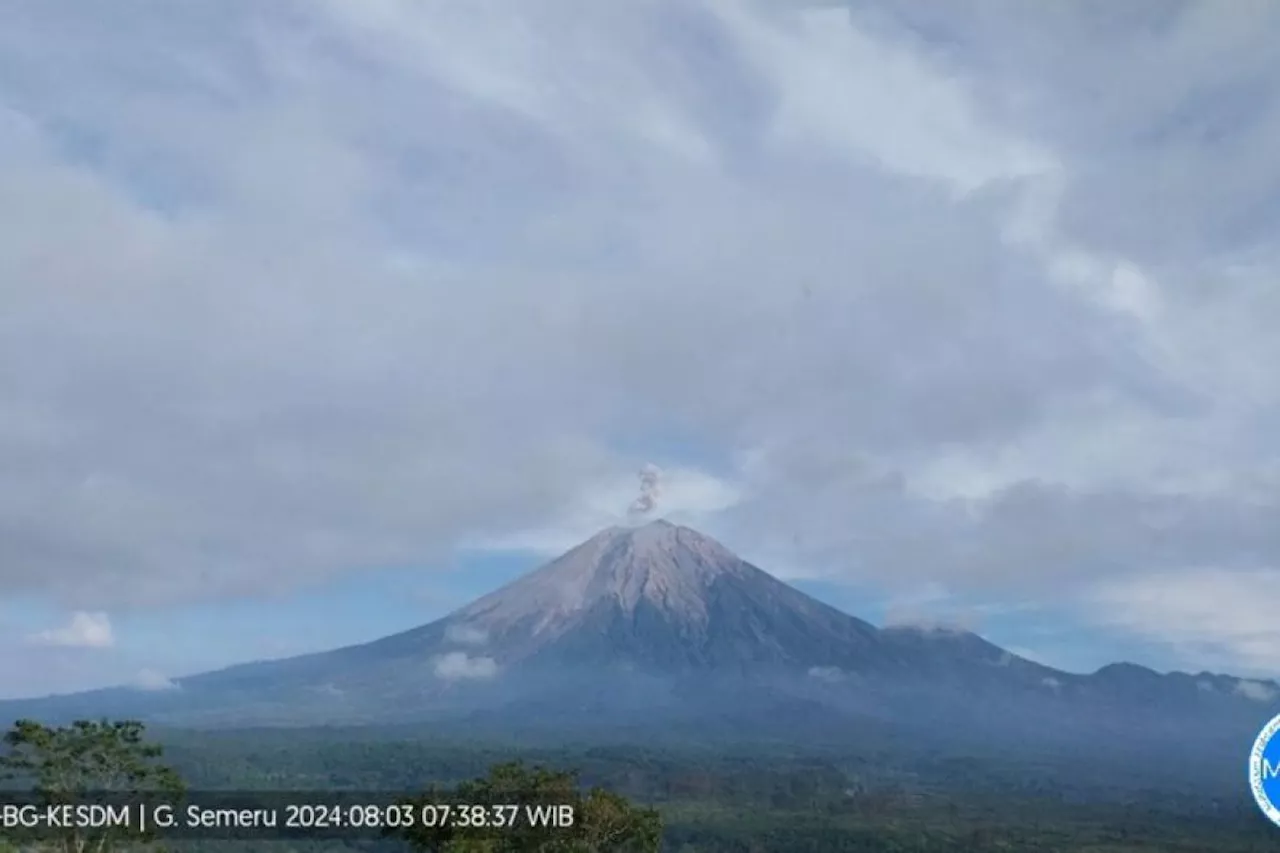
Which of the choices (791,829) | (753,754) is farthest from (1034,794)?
(791,829)

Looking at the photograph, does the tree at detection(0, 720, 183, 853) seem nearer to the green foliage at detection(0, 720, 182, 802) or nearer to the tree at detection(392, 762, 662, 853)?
the green foliage at detection(0, 720, 182, 802)

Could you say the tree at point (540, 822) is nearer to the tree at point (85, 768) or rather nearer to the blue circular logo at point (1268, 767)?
the tree at point (85, 768)

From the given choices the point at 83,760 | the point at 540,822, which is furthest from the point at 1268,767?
the point at 83,760

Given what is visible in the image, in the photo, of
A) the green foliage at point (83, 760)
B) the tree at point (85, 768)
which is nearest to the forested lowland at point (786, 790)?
the tree at point (85, 768)

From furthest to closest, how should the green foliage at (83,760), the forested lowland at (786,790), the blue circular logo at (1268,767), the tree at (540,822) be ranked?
the forested lowland at (786,790)
the tree at (540,822)
the green foliage at (83,760)
the blue circular logo at (1268,767)

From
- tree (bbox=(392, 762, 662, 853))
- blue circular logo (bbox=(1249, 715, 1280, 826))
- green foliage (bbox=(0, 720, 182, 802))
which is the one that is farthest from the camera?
tree (bbox=(392, 762, 662, 853))

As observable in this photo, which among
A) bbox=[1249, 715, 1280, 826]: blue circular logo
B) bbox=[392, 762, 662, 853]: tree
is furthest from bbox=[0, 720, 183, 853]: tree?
bbox=[1249, 715, 1280, 826]: blue circular logo

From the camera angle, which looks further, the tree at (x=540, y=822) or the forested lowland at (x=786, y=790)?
the forested lowland at (x=786, y=790)
